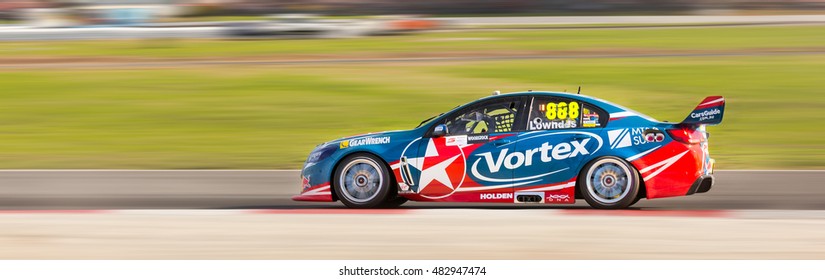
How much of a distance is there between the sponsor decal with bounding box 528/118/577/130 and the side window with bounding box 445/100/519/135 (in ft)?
0.56

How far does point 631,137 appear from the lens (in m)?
9.43

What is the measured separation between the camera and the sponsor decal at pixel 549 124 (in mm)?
9598

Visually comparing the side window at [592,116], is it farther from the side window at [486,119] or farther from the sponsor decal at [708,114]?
the sponsor decal at [708,114]

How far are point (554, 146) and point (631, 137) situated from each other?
62 cm

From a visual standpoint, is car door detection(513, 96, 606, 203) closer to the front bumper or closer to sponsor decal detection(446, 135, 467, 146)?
sponsor decal detection(446, 135, 467, 146)

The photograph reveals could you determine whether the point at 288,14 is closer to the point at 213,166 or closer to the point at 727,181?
the point at 213,166

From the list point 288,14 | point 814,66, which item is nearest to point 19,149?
point 814,66

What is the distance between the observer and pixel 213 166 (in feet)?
48.6

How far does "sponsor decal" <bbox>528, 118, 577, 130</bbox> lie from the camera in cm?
Result: 960

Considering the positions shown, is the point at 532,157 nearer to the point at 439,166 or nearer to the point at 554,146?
the point at 554,146

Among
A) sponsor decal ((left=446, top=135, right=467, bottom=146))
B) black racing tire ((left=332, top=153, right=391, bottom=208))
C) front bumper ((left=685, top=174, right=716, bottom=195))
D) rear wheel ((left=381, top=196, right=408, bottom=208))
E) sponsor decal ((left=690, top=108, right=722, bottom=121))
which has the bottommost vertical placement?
front bumper ((left=685, top=174, right=716, bottom=195))

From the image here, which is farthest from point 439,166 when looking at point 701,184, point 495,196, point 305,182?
point 701,184

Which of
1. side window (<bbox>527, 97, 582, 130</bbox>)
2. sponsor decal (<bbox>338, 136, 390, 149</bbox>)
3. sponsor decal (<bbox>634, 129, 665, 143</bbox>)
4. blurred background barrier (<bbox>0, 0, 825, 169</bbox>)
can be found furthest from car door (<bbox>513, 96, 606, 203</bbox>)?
blurred background barrier (<bbox>0, 0, 825, 169</bbox>)

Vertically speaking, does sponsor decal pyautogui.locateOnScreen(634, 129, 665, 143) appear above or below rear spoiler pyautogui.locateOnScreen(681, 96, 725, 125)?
below
